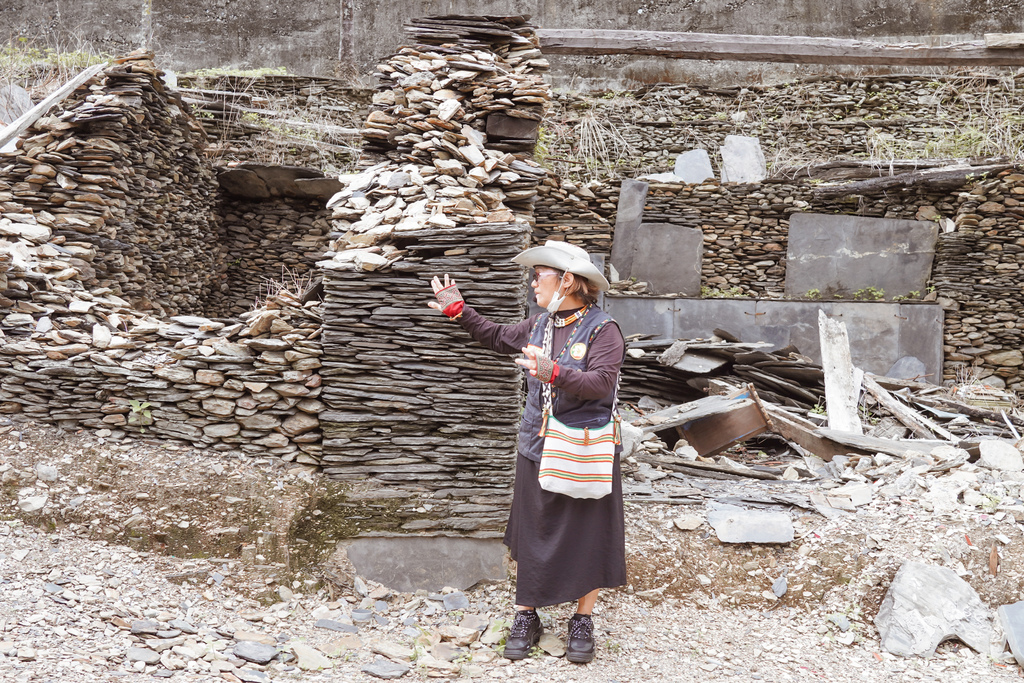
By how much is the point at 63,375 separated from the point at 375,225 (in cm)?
204

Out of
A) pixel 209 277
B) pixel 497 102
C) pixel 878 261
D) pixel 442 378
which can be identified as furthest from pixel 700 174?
pixel 442 378

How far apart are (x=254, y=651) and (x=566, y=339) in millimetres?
1980

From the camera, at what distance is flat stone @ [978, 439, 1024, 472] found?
15.9ft

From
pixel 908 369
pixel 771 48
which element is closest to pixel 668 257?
pixel 771 48

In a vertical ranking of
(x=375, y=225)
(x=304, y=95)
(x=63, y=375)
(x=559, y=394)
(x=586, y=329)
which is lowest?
(x=63, y=375)

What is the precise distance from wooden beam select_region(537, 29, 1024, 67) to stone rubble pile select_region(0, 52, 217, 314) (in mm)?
4141

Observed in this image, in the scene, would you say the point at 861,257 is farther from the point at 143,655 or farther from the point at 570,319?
the point at 143,655

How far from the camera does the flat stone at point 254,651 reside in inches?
118

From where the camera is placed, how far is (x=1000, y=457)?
4922 millimetres

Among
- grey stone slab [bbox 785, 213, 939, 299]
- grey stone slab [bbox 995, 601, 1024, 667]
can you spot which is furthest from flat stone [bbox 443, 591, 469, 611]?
grey stone slab [bbox 785, 213, 939, 299]

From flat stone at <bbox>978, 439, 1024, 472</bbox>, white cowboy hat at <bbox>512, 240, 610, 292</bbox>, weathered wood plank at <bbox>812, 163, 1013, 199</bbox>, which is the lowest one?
flat stone at <bbox>978, 439, 1024, 472</bbox>

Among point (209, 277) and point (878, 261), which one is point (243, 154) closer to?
point (209, 277)

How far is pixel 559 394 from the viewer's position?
9.72 ft

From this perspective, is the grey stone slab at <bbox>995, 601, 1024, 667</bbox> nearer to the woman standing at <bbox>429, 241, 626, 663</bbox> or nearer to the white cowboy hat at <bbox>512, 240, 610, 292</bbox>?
the woman standing at <bbox>429, 241, 626, 663</bbox>
